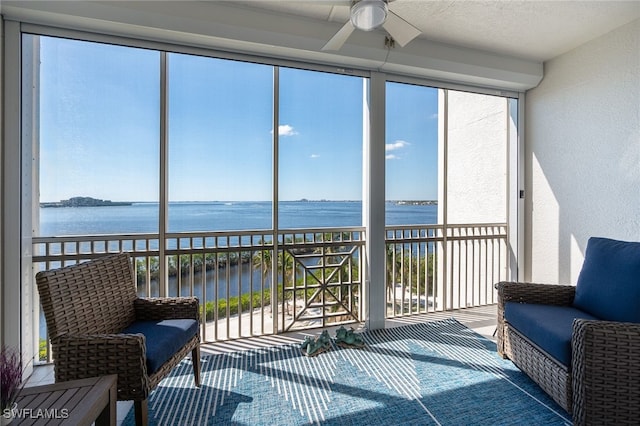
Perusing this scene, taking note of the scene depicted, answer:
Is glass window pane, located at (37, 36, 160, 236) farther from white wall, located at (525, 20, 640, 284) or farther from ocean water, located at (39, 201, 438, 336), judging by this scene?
white wall, located at (525, 20, 640, 284)

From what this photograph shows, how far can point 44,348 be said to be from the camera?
2.36 m

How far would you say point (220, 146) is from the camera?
2.79 meters

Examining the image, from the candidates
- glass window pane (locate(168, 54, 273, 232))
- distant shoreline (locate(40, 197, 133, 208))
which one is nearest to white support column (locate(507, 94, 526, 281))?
glass window pane (locate(168, 54, 273, 232))

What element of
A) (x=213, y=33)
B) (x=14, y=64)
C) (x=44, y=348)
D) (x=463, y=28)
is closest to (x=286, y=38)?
(x=213, y=33)

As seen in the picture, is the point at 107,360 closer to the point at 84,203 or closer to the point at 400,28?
the point at 84,203

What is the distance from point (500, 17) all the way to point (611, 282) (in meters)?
2.20

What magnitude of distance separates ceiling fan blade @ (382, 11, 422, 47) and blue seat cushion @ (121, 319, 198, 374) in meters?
2.38

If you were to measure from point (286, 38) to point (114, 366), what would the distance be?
2.54 meters

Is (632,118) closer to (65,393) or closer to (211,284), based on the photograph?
(211,284)

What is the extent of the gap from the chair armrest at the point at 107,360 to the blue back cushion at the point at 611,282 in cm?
281

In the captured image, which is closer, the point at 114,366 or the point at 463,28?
the point at 114,366

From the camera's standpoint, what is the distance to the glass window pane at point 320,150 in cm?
295


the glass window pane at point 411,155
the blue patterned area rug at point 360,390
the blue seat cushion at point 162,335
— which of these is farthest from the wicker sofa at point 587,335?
the blue seat cushion at point 162,335

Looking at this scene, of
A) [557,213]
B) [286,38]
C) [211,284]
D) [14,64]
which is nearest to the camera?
[14,64]
